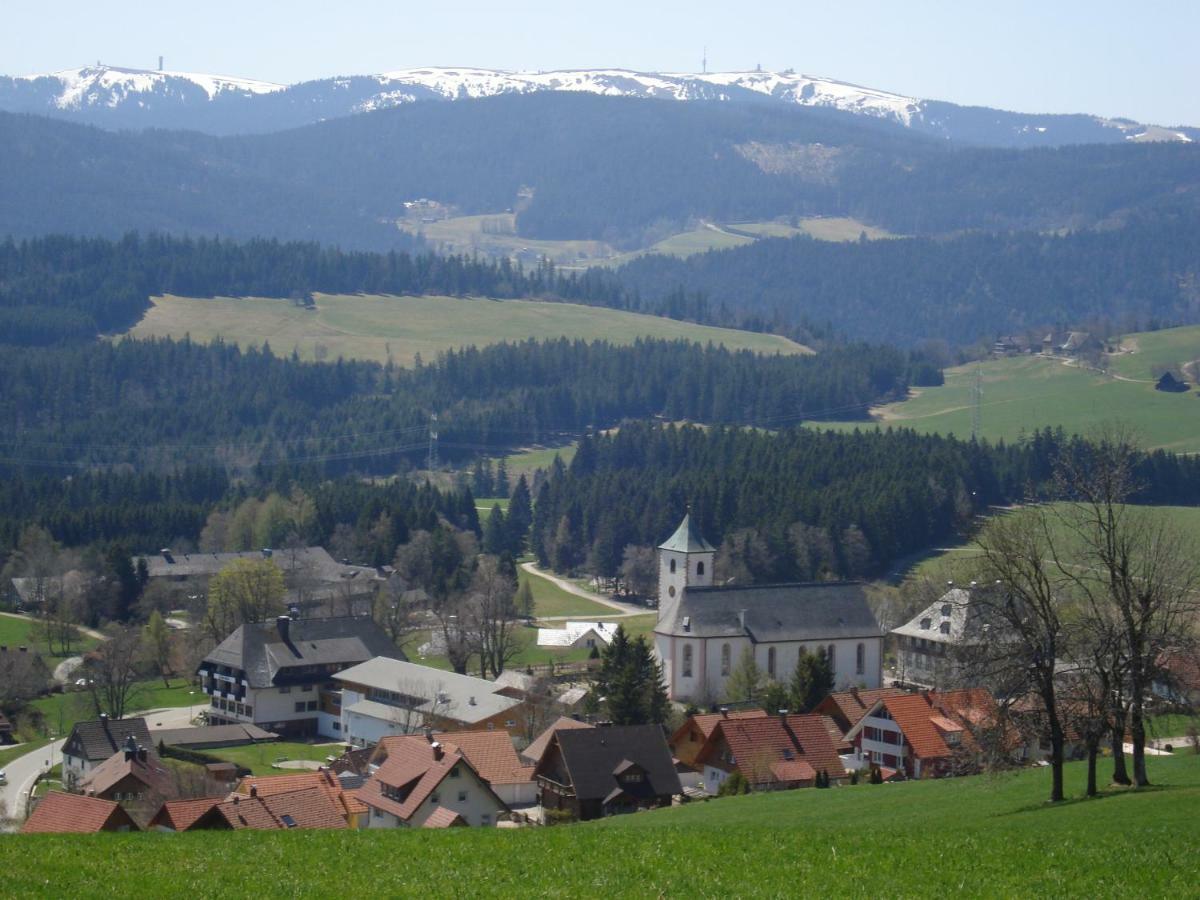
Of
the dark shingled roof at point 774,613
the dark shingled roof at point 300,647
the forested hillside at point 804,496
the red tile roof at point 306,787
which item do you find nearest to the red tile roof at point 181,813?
the red tile roof at point 306,787

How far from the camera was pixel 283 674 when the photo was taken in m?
74.8

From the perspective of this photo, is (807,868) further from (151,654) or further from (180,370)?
(180,370)

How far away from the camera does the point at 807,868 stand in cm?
2623

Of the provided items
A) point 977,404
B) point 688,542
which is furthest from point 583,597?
point 977,404

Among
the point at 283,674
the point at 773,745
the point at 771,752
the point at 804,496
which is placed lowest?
the point at 283,674

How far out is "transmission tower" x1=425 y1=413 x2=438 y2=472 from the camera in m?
150

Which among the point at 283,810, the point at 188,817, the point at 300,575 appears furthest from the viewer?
the point at 300,575

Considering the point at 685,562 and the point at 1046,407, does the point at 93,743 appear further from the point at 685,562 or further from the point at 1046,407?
the point at 1046,407

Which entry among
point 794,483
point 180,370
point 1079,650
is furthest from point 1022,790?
point 180,370

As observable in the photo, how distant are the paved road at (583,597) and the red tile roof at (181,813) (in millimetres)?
53405

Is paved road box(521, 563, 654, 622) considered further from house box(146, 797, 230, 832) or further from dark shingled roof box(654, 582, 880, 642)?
house box(146, 797, 230, 832)

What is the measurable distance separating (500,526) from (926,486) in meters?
24.4

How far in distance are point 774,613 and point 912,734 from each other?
21716 mm

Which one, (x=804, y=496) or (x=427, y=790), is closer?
(x=427, y=790)
